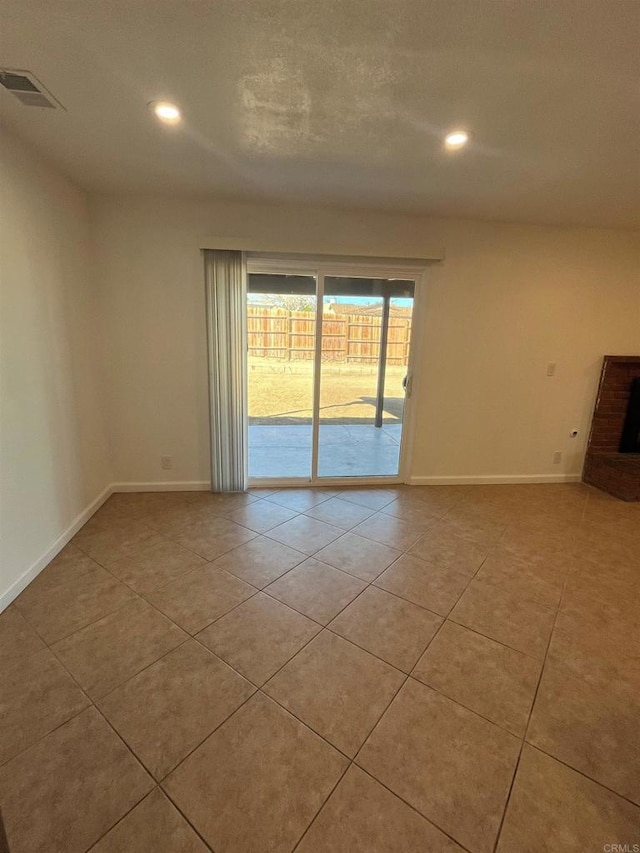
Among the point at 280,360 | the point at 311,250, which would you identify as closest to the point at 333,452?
the point at 280,360

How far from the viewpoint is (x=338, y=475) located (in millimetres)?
3889

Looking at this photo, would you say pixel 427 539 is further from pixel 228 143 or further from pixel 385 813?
pixel 228 143

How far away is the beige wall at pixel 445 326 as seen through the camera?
10.2ft

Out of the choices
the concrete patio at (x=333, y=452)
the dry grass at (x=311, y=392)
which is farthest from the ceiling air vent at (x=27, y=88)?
the concrete patio at (x=333, y=452)

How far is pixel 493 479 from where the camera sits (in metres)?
4.00

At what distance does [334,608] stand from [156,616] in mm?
944

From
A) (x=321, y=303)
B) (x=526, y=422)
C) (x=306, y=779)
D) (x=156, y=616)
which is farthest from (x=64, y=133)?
(x=526, y=422)

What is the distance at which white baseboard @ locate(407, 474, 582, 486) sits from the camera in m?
3.91

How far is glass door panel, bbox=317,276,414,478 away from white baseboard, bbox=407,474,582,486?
0.32 m

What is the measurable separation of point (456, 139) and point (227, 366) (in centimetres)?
226

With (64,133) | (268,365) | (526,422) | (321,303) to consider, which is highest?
(64,133)

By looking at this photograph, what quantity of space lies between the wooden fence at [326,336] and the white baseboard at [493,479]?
124cm

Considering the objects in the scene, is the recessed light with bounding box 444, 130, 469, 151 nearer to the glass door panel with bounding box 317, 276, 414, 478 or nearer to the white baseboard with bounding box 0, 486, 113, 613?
the glass door panel with bounding box 317, 276, 414, 478

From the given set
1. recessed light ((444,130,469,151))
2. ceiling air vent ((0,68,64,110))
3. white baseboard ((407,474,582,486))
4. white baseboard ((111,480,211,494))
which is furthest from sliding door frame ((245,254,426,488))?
ceiling air vent ((0,68,64,110))
